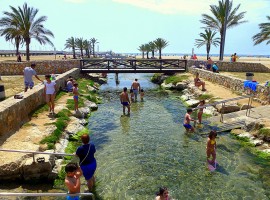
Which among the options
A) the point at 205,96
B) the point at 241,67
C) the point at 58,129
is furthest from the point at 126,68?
the point at 58,129

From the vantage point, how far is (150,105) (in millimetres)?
20609

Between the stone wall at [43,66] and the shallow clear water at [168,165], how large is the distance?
61.7 ft

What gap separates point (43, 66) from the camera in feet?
103

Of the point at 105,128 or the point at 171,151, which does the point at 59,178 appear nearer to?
the point at 171,151

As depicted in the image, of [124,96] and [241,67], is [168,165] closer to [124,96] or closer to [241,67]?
[124,96]

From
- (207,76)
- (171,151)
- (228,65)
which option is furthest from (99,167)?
(228,65)

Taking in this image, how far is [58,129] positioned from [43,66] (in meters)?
22.1

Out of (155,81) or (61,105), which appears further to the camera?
(155,81)

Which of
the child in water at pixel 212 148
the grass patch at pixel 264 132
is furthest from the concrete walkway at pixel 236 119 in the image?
the child in water at pixel 212 148

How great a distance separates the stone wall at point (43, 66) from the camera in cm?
2891

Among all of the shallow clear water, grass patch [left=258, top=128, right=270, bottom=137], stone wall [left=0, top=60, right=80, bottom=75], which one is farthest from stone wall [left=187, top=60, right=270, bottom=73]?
grass patch [left=258, top=128, right=270, bottom=137]

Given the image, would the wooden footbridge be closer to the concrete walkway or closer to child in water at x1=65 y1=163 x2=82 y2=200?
the concrete walkway

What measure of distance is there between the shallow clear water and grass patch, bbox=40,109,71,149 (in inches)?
64.0

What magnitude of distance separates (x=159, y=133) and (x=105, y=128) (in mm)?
3278
